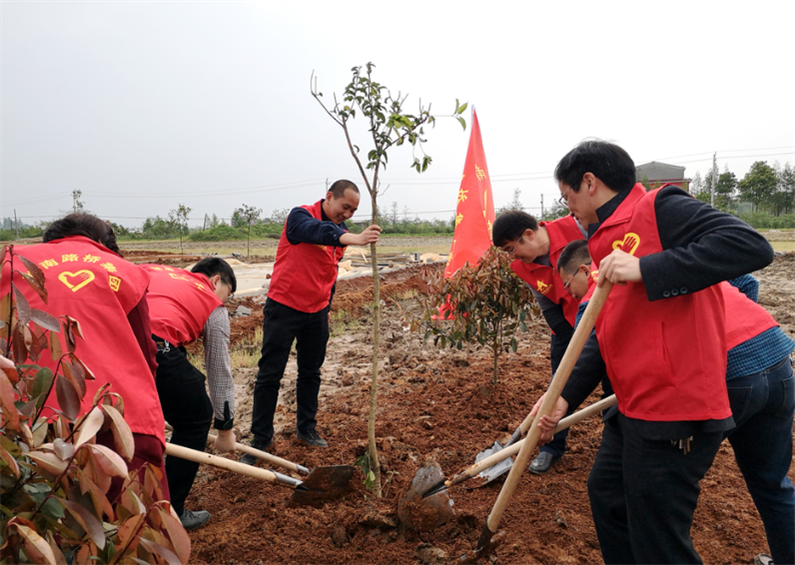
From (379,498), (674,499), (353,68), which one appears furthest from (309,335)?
(674,499)

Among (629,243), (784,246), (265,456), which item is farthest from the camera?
(784,246)

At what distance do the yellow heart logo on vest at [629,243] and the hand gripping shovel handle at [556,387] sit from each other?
134mm

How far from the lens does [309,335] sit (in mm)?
3900

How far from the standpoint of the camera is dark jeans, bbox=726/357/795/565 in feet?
5.67

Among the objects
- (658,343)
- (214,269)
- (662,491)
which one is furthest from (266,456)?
(658,343)

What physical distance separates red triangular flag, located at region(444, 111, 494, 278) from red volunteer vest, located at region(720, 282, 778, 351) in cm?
613

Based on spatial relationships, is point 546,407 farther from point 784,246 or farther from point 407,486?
point 784,246

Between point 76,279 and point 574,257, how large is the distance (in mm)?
2131

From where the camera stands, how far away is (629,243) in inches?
63.6

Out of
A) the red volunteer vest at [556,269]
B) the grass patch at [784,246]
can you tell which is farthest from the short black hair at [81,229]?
the grass patch at [784,246]

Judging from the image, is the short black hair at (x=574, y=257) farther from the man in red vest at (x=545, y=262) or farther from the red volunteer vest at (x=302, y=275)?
the red volunteer vest at (x=302, y=275)

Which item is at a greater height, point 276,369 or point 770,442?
point 770,442

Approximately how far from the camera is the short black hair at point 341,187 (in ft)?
12.1

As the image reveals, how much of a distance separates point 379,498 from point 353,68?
7.71 ft
